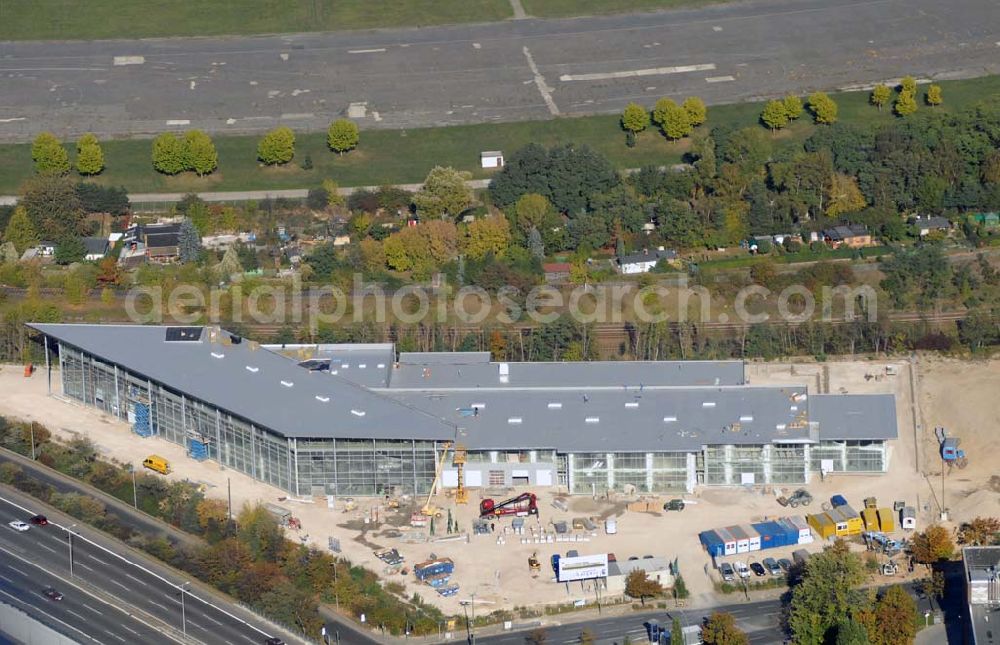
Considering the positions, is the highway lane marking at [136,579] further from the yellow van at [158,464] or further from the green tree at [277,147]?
the green tree at [277,147]

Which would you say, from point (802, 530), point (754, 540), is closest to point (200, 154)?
point (754, 540)

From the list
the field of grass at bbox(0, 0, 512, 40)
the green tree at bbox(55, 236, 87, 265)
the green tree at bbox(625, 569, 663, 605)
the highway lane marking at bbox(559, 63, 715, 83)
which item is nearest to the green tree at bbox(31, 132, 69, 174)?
the green tree at bbox(55, 236, 87, 265)

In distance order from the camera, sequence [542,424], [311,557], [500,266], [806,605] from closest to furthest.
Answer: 1. [806,605]
2. [311,557]
3. [542,424]
4. [500,266]

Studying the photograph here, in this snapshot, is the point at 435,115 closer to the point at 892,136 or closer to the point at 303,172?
the point at 303,172

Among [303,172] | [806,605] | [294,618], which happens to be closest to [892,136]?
[303,172]

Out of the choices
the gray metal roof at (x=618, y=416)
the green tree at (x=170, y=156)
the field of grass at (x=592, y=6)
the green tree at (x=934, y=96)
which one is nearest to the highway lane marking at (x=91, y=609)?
the gray metal roof at (x=618, y=416)

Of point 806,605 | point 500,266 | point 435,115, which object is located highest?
point 435,115

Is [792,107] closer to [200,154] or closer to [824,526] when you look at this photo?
[200,154]
